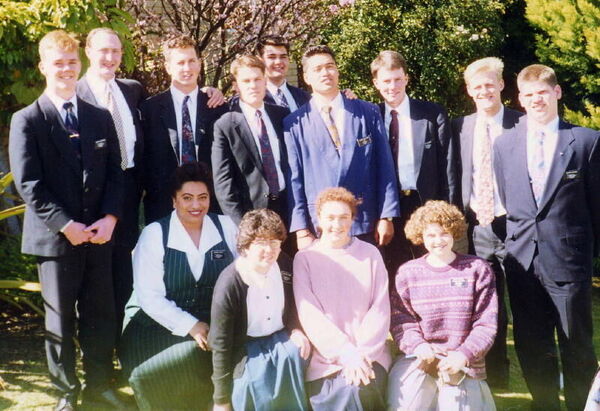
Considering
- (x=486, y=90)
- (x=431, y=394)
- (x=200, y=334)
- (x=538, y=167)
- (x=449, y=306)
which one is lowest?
(x=431, y=394)

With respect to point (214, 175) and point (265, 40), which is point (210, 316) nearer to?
point (214, 175)

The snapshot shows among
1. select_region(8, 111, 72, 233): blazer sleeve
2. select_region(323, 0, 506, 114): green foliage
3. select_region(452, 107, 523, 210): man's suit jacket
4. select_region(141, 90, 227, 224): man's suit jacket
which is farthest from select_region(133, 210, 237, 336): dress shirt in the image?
select_region(323, 0, 506, 114): green foliage

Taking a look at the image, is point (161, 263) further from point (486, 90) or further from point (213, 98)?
point (486, 90)

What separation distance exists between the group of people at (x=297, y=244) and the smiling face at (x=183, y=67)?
0.6 inches

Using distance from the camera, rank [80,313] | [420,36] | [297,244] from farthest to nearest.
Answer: [420,36] → [297,244] → [80,313]

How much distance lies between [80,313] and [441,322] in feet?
6.64

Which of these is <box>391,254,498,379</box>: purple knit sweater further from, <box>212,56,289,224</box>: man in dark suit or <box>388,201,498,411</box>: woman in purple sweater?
<box>212,56,289,224</box>: man in dark suit

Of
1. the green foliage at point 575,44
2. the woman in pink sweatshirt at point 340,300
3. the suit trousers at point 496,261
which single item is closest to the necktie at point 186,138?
the woman in pink sweatshirt at point 340,300

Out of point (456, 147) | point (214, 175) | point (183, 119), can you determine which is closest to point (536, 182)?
point (456, 147)

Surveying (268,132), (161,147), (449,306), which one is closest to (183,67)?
(161,147)

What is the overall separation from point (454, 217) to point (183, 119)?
1.82m

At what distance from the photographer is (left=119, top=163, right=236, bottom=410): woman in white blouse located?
155 inches

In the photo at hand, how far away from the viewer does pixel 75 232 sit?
3.76 metres

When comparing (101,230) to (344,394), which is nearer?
(344,394)
